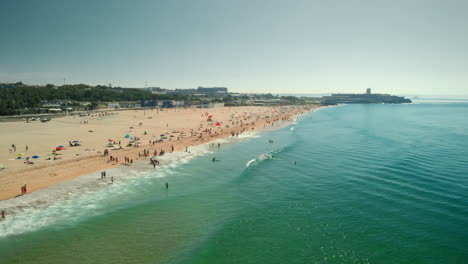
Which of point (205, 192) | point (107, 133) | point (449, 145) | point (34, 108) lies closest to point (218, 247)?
point (205, 192)

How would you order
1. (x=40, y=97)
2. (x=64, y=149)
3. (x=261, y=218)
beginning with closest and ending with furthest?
(x=261, y=218) → (x=64, y=149) → (x=40, y=97)

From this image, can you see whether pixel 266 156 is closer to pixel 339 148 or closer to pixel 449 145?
pixel 339 148

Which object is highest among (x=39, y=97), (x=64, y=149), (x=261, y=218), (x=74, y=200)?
(x=39, y=97)

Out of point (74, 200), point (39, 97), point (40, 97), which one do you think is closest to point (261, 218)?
point (74, 200)

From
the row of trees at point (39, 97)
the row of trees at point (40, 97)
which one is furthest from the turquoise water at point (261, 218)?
the row of trees at point (39, 97)

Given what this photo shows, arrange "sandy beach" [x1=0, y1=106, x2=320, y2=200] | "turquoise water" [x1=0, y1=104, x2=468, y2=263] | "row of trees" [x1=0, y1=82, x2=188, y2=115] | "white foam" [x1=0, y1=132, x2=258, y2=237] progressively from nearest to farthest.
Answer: "turquoise water" [x1=0, y1=104, x2=468, y2=263], "white foam" [x1=0, y1=132, x2=258, y2=237], "sandy beach" [x1=0, y1=106, x2=320, y2=200], "row of trees" [x1=0, y1=82, x2=188, y2=115]

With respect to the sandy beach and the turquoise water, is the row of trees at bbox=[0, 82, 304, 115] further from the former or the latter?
the turquoise water

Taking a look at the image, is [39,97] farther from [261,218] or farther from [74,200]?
[261,218]

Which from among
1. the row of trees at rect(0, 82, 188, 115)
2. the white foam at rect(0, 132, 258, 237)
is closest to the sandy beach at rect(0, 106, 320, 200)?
the white foam at rect(0, 132, 258, 237)
